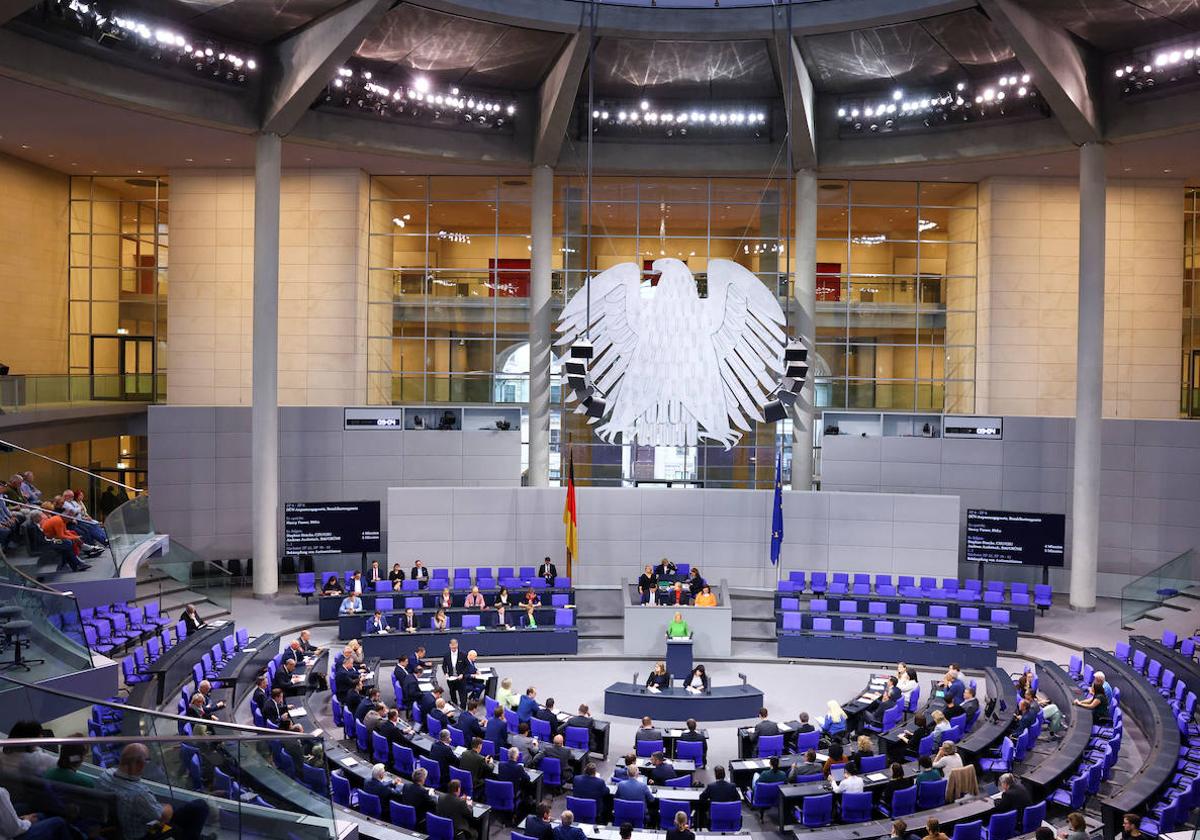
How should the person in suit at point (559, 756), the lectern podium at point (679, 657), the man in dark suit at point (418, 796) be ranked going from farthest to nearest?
the lectern podium at point (679, 657)
the person in suit at point (559, 756)
the man in dark suit at point (418, 796)

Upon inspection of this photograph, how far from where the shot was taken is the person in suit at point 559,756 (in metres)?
11.8

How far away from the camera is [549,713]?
1316cm

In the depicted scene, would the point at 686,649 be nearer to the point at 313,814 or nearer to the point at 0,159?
the point at 313,814

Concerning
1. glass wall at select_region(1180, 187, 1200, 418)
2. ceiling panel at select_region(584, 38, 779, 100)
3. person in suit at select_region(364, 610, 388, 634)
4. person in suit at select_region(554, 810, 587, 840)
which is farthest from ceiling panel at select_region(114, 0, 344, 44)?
glass wall at select_region(1180, 187, 1200, 418)

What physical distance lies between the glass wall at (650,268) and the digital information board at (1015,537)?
3967 mm

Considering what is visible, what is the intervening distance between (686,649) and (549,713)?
4.16m

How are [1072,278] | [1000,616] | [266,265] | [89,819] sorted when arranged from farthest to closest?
1. [1072,278]
2. [266,265]
3. [1000,616]
4. [89,819]

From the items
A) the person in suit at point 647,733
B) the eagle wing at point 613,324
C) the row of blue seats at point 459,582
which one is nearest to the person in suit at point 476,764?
the person in suit at point 647,733

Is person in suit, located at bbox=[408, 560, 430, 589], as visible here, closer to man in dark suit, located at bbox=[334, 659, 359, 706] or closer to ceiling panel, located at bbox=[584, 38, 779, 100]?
man in dark suit, located at bbox=[334, 659, 359, 706]

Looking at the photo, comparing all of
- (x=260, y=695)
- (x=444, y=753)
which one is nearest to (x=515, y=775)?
(x=444, y=753)

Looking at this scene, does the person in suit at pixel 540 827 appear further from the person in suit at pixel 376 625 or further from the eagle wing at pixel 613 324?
the eagle wing at pixel 613 324

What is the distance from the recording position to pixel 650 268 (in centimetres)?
2527

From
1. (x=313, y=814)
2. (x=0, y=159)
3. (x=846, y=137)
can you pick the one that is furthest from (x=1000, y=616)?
(x=0, y=159)

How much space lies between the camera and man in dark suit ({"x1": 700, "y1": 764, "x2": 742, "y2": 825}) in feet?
34.7
